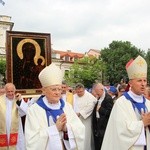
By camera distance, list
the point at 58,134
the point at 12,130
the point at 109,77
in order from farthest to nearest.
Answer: the point at 109,77 → the point at 12,130 → the point at 58,134

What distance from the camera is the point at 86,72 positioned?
64.3 metres

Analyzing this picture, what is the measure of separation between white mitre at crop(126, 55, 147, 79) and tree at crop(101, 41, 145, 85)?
61.7 metres

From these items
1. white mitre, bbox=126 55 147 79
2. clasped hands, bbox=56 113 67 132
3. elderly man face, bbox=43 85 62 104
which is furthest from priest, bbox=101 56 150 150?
elderly man face, bbox=43 85 62 104

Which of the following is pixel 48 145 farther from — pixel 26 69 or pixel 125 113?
pixel 26 69

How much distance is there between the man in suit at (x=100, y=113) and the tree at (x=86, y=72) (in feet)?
175

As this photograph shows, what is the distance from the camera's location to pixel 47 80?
5535mm

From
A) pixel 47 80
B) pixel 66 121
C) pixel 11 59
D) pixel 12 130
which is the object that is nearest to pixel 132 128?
pixel 66 121

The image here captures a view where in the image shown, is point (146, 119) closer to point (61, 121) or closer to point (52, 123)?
point (61, 121)

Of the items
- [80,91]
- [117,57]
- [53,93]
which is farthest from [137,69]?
[117,57]

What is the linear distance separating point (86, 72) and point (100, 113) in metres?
54.8

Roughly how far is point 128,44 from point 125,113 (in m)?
66.2

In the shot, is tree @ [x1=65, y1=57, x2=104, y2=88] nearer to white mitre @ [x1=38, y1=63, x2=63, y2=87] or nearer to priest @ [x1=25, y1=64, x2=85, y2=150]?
white mitre @ [x1=38, y1=63, x2=63, y2=87]

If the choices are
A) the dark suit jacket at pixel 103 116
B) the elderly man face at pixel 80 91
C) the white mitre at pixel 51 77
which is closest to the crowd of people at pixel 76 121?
the white mitre at pixel 51 77

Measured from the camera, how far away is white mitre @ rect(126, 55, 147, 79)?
18.6ft
